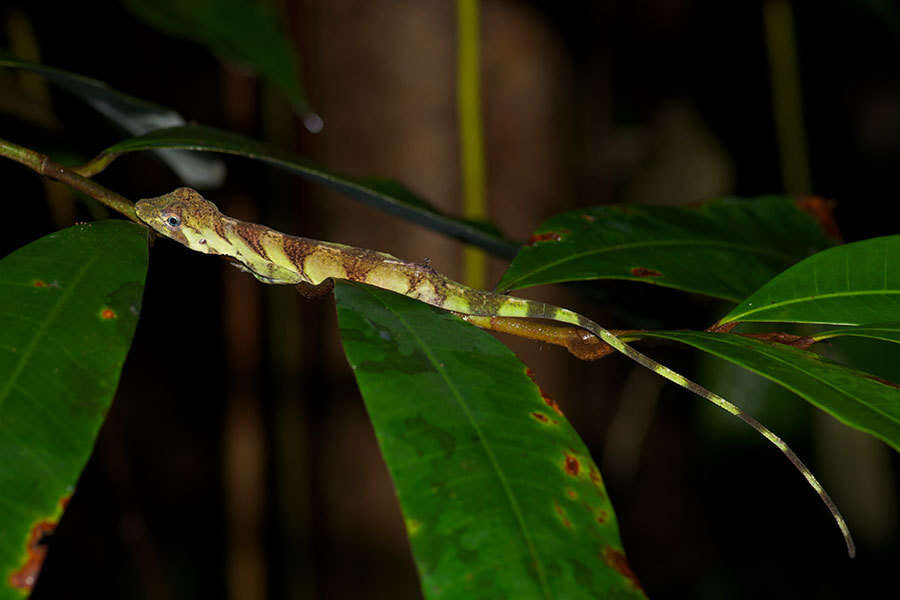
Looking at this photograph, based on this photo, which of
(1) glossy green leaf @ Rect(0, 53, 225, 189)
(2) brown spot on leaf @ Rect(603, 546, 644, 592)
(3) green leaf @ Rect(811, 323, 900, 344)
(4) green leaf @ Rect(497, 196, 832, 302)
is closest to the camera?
(2) brown spot on leaf @ Rect(603, 546, 644, 592)

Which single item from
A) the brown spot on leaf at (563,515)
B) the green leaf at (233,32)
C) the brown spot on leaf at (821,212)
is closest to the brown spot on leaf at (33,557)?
the brown spot on leaf at (563,515)

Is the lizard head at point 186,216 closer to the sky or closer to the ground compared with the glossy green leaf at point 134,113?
closer to the ground

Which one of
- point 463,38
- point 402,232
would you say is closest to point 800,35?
point 463,38

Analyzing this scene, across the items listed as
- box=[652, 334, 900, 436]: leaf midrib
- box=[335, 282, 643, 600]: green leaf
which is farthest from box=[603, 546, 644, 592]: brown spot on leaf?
box=[652, 334, 900, 436]: leaf midrib

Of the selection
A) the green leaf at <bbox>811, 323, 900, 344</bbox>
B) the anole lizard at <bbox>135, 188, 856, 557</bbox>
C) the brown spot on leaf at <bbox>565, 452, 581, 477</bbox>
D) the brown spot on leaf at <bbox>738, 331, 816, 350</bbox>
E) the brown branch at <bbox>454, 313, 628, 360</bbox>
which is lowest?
the brown spot on leaf at <bbox>565, 452, 581, 477</bbox>

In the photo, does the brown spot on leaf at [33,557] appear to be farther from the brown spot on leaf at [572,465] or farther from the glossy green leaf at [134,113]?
the glossy green leaf at [134,113]

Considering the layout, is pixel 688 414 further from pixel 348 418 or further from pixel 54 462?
pixel 54 462

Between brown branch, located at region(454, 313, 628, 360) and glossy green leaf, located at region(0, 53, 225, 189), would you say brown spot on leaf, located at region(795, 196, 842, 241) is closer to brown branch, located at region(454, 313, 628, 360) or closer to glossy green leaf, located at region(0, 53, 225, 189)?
brown branch, located at region(454, 313, 628, 360)
